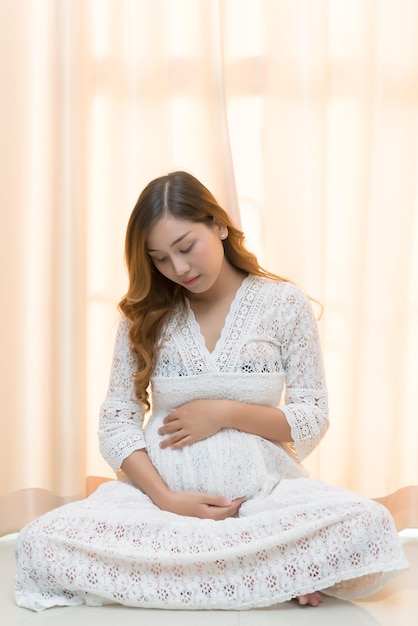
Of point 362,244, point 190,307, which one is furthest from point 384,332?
point 190,307

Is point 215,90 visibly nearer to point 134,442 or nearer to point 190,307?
point 190,307

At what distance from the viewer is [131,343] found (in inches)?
74.3

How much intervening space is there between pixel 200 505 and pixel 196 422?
18 cm

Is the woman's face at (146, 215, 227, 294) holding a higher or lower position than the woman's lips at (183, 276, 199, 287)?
higher

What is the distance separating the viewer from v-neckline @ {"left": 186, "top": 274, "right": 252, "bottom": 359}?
6.03 ft

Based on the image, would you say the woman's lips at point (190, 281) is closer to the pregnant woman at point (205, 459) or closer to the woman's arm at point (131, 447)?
the pregnant woman at point (205, 459)

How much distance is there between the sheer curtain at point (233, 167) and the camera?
6.95 feet

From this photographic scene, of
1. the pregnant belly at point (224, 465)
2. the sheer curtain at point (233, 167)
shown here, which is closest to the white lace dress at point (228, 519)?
the pregnant belly at point (224, 465)

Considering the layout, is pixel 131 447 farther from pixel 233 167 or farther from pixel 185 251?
pixel 233 167

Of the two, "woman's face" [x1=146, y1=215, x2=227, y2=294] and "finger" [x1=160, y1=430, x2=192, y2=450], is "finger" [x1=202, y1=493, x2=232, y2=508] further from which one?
"woman's face" [x1=146, y1=215, x2=227, y2=294]

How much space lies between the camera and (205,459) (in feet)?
5.79

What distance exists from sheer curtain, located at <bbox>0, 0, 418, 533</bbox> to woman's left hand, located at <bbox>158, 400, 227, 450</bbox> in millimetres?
474

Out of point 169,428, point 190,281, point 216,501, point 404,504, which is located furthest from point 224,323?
point 404,504

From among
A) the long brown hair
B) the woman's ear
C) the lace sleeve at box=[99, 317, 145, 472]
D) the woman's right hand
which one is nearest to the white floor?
the woman's right hand
